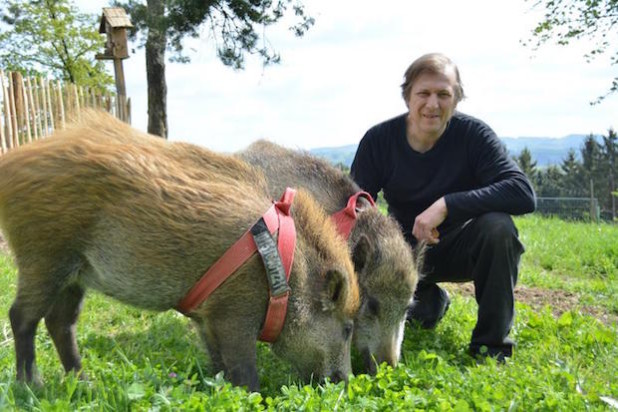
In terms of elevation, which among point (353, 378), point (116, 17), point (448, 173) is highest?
point (116, 17)

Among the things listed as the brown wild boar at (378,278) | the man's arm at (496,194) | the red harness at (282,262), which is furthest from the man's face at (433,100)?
the red harness at (282,262)

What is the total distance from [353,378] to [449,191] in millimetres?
1961

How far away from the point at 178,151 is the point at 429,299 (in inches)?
102

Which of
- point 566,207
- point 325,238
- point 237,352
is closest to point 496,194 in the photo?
point 325,238

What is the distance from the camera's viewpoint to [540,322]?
14.5 ft

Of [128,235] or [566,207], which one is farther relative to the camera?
[566,207]

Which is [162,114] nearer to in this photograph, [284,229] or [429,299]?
[429,299]

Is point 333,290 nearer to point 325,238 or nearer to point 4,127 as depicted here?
point 325,238

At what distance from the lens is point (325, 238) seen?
346 centimetres

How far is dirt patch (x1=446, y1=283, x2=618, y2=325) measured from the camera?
5.14m

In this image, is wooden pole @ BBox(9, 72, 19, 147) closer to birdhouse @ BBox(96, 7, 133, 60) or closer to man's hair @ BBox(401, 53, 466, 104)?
birdhouse @ BBox(96, 7, 133, 60)

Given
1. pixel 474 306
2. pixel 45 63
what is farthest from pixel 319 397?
pixel 45 63

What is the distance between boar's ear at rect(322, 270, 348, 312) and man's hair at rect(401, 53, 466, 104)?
2005mm

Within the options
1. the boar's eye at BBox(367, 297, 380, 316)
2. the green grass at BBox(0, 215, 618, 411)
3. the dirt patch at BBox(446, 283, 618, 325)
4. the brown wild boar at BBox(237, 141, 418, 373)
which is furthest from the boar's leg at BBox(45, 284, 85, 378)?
the dirt patch at BBox(446, 283, 618, 325)
